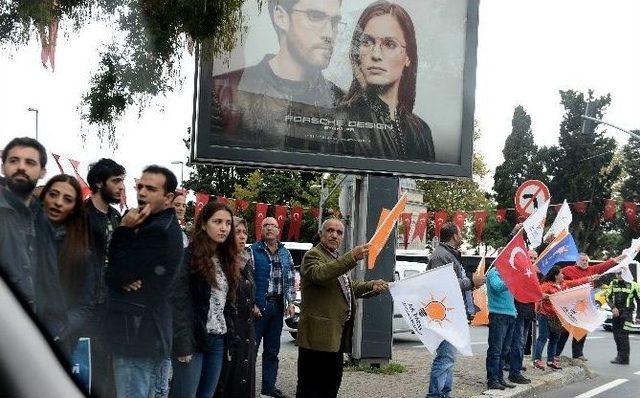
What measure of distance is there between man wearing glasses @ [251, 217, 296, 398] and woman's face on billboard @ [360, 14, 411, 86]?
2365mm

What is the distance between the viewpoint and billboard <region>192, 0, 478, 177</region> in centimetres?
821

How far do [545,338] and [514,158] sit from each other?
5069 centimetres

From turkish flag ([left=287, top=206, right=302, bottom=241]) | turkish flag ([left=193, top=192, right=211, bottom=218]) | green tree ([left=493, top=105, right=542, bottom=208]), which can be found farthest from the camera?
green tree ([left=493, top=105, right=542, bottom=208])

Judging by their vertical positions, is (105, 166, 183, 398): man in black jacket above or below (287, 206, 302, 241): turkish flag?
above

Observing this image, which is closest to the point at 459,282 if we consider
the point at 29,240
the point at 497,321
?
the point at 497,321

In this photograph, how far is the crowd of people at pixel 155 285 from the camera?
52.2 inches

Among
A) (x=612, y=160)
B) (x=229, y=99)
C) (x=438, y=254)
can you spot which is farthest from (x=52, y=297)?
(x=612, y=160)

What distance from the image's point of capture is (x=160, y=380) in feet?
11.8

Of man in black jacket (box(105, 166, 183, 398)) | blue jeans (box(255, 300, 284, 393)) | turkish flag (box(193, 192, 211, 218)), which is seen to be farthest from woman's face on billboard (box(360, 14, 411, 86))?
man in black jacket (box(105, 166, 183, 398))

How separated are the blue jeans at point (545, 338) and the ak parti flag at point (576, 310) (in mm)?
1233

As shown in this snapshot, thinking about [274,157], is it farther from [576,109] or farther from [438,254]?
[576,109]

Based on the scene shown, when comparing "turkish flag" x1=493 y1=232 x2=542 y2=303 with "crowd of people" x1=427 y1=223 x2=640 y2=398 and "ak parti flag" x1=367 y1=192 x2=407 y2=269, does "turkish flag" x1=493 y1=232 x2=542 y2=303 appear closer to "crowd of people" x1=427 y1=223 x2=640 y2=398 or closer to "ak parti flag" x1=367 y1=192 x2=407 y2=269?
"crowd of people" x1=427 y1=223 x2=640 y2=398

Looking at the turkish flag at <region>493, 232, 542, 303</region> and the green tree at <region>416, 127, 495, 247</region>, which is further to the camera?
the green tree at <region>416, 127, 495, 247</region>

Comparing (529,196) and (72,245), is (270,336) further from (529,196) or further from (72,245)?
(72,245)
